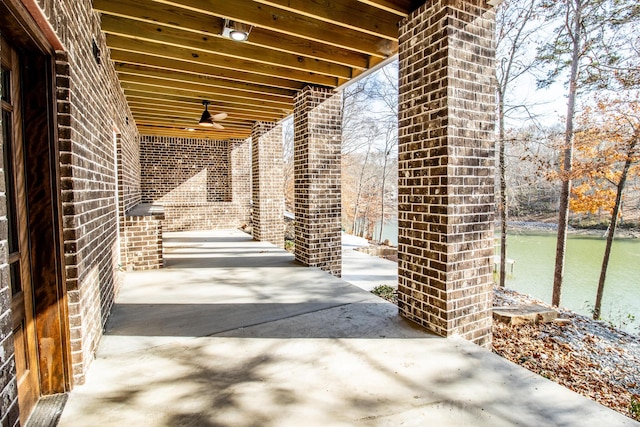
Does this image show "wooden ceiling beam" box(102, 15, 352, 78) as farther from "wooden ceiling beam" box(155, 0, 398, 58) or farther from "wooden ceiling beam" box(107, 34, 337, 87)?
"wooden ceiling beam" box(155, 0, 398, 58)

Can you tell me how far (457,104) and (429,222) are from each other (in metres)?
0.96

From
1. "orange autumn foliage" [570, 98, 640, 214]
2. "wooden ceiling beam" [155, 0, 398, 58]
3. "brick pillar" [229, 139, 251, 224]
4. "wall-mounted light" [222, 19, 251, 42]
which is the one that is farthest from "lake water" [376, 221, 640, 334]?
"wall-mounted light" [222, 19, 251, 42]

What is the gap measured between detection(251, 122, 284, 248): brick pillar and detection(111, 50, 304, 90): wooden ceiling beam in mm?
2333

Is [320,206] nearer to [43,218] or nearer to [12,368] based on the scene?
[43,218]

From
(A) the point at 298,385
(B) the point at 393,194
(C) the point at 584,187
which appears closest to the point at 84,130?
(A) the point at 298,385

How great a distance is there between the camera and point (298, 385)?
6.99ft

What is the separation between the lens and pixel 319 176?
524 cm

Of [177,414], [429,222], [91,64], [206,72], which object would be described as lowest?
[177,414]

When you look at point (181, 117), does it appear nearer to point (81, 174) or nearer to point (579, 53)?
point (81, 174)

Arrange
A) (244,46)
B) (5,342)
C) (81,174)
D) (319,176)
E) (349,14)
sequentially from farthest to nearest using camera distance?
(319,176)
(244,46)
(349,14)
(81,174)
(5,342)

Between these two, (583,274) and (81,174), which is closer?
(81,174)

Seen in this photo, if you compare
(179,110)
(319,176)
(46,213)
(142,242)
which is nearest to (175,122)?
(179,110)

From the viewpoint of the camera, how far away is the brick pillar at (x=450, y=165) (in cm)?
273

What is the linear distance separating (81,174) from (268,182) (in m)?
5.27
